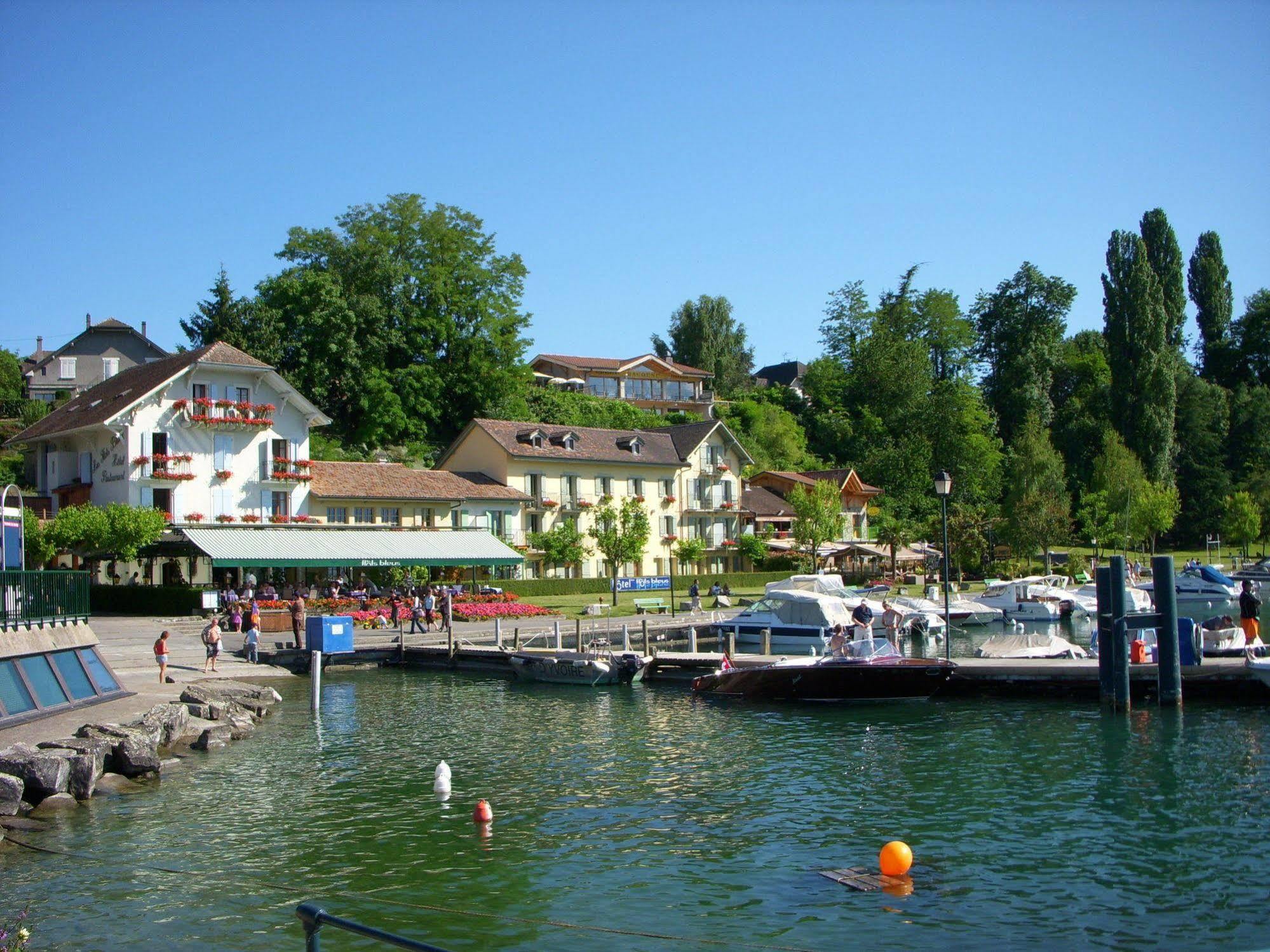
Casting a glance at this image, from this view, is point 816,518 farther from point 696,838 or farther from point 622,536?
point 696,838

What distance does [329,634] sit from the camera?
128 feet

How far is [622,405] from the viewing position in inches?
3880

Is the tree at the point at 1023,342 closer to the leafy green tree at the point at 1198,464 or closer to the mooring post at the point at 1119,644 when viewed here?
the leafy green tree at the point at 1198,464

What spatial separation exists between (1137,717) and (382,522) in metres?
43.5

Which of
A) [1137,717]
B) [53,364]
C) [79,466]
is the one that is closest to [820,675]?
[1137,717]

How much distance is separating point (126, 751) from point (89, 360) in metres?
82.5

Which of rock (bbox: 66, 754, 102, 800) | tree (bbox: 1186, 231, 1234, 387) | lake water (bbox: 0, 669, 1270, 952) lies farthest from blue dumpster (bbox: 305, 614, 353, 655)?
tree (bbox: 1186, 231, 1234, 387)

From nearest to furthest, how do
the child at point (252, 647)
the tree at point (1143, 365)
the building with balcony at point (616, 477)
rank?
the child at point (252, 647) → the building with balcony at point (616, 477) → the tree at point (1143, 365)

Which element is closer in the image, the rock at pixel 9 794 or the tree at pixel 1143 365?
the rock at pixel 9 794

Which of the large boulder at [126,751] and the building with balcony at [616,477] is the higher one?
the building with balcony at [616,477]

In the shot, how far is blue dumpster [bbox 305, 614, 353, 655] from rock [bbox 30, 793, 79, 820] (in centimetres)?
1870

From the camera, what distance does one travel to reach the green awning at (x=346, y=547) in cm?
4944

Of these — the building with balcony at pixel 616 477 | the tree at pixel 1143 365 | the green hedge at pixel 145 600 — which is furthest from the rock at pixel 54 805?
the tree at pixel 1143 365

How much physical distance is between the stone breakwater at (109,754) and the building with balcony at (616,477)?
128 ft
